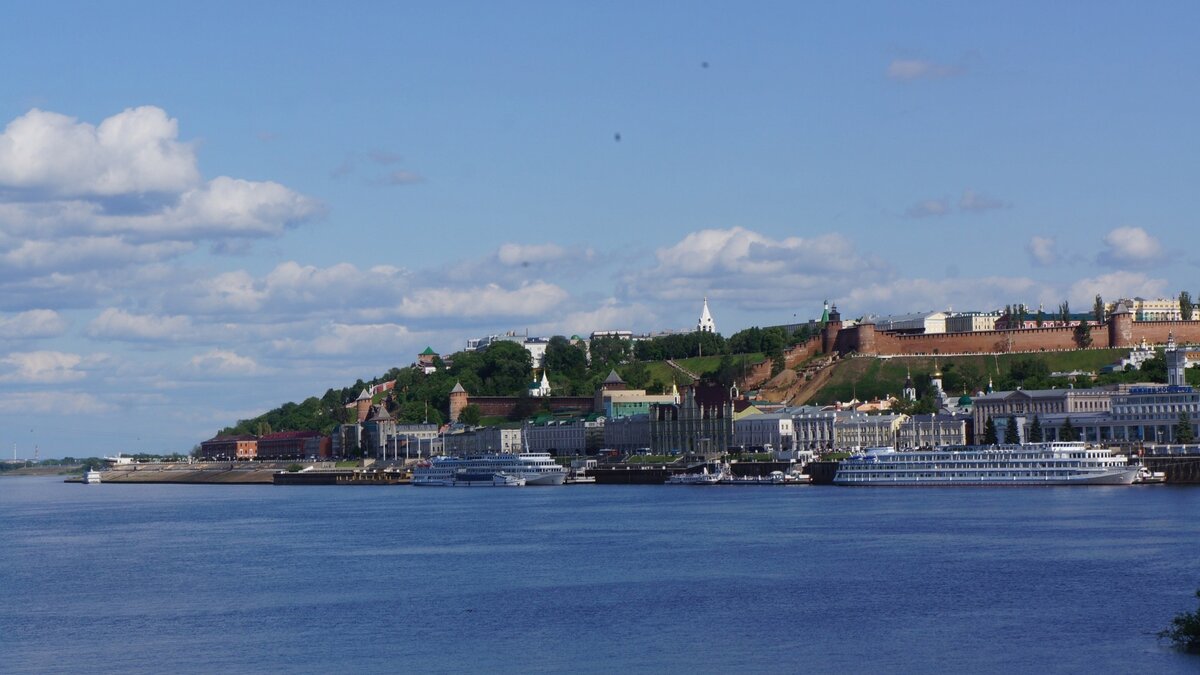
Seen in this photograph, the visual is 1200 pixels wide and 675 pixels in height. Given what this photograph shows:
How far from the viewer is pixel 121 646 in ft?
108

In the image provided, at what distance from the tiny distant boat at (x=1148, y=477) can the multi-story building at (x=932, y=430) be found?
81.4ft

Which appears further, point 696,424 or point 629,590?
point 696,424

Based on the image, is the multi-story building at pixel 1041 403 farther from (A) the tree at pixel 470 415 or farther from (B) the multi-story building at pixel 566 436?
(A) the tree at pixel 470 415

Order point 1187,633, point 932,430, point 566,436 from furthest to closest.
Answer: point 566,436, point 932,430, point 1187,633

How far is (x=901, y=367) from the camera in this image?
128 m

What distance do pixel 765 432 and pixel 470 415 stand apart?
36692 mm

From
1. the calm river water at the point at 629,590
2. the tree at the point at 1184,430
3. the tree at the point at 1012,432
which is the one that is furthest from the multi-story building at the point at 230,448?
the calm river water at the point at 629,590

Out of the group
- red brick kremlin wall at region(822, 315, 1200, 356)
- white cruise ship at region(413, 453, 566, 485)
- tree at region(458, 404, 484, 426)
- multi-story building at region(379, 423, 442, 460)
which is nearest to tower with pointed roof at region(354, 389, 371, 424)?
multi-story building at region(379, 423, 442, 460)

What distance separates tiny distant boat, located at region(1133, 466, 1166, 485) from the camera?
7725 cm

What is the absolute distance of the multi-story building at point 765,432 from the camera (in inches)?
4365

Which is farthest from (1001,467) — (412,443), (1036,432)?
(412,443)

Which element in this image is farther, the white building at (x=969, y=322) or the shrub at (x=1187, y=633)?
the white building at (x=969, y=322)

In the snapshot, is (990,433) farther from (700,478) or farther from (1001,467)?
(1001,467)

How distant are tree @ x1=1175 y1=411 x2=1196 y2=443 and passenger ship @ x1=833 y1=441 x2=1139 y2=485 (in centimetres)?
989
